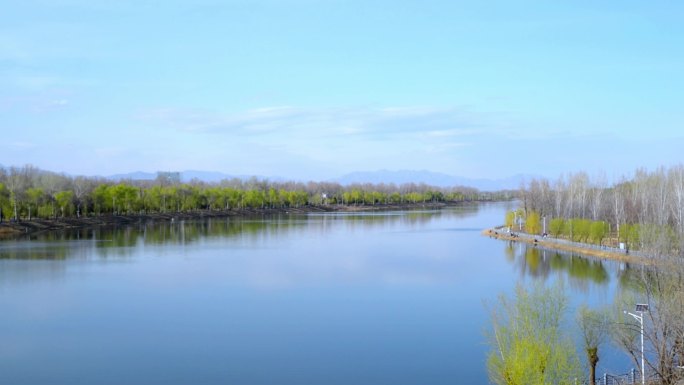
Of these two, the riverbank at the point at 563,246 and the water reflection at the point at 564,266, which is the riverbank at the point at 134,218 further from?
the water reflection at the point at 564,266

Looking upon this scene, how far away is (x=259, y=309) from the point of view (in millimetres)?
14188

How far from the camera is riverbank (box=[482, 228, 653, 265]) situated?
21172 millimetres

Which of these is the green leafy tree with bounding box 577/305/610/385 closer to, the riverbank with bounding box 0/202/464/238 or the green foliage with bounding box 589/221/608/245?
the green foliage with bounding box 589/221/608/245

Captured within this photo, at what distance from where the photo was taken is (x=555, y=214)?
34.9 m

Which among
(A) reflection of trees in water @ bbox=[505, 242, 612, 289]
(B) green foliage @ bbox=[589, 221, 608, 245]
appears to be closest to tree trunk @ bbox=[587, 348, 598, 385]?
(A) reflection of trees in water @ bbox=[505, 242, 612, 289]

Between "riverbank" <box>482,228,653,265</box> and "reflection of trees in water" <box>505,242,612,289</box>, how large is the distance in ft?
1.62

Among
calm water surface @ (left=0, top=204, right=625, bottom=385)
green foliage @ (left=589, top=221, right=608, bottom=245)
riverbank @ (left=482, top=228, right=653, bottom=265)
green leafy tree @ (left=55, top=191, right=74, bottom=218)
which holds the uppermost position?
green leafy tree @ (left=55, top=191, right=74, bottom=218)

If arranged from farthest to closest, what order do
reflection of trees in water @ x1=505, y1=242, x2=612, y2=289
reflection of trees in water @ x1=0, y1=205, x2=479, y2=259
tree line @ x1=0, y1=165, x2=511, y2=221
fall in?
tree line @ x1=0, y1=165, x2=511, y2=221, reflection of trees in water @ x1=0, y1=205, x2=479, y2=259, reflection of trees in water @ x1=505, y1=242, x2=612, y2=289

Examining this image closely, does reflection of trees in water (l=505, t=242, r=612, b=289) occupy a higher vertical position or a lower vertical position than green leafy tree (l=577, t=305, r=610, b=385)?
lower

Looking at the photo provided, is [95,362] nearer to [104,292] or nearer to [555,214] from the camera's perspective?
[104,292]

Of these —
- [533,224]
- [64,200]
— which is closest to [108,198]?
[64,200]

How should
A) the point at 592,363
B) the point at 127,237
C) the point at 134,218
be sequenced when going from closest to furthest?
the point at 592,363, the point at 127,237, the point at 134,218

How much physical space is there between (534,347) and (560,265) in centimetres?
1465

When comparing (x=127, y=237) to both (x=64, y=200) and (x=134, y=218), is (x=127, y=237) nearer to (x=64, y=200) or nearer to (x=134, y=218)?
(x=64, y=200)
